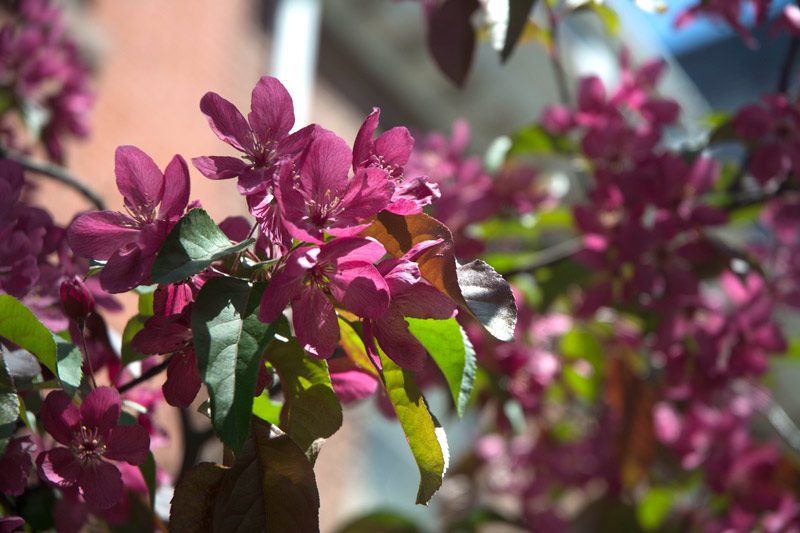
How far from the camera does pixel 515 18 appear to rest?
85 cm

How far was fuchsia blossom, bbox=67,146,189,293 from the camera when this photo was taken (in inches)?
20.3

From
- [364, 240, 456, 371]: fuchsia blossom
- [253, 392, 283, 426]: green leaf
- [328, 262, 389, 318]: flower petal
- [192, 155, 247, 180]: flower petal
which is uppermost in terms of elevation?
[192, 155, 247, 180]: flower petal

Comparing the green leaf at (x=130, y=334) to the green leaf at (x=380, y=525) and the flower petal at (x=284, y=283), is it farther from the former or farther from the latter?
the green leaf at (x=380, y=525)

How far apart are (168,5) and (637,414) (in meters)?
2.71

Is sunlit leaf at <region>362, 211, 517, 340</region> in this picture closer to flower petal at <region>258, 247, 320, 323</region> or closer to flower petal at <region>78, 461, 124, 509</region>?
flower petal at <region>258, 247, 320, 323</region>

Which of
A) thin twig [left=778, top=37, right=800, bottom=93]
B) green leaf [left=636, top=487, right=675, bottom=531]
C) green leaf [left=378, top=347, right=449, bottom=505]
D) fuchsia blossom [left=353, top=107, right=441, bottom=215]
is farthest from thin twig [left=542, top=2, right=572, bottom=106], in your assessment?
green leaf [left=636, top=487, right=675, bottom=531]

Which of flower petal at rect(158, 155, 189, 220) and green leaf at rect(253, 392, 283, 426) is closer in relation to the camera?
flower petal at rect(158, 155, 189, 220)

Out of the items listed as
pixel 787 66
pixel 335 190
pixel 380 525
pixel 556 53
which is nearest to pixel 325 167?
pixel 335 190

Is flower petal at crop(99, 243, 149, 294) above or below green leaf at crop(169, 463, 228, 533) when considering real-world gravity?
above

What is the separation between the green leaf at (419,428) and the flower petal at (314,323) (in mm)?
74

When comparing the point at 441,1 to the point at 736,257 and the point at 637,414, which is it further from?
the point at 637,414

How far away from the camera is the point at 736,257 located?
1122 mm

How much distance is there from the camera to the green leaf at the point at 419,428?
562mm

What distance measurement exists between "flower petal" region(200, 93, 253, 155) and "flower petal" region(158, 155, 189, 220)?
5 cm
